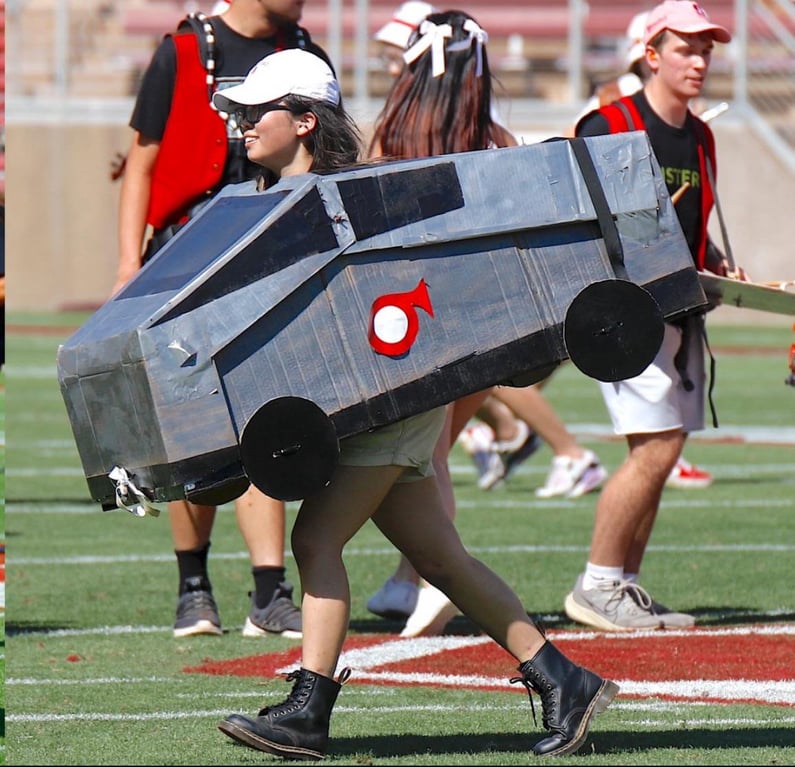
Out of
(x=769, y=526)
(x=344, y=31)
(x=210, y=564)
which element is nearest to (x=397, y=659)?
(x=210, y=564)

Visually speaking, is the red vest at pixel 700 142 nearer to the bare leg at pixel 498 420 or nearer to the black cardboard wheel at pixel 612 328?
the black cardboard wheel at pixel 612 328

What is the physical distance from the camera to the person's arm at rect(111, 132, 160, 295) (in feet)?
23.3

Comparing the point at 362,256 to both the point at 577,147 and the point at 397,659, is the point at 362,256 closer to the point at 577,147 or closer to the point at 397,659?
the point at 577,147

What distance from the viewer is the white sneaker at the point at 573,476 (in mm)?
11539

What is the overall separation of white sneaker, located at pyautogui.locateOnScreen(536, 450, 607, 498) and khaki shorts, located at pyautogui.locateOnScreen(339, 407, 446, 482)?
6.58 metres

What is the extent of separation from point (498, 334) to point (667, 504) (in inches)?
261

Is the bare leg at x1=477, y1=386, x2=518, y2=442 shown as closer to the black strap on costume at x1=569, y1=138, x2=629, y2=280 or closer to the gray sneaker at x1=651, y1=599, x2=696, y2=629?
the gray sneaker at x1=651, y1=599, x2=696, y2=629

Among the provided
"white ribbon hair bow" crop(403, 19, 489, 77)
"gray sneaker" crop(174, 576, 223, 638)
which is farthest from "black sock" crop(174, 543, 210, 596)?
"white ribbon hair bow" crop(403, 19, 489, 77)

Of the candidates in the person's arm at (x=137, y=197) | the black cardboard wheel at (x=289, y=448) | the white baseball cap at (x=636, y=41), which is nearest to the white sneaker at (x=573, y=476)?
the white baseball cap at (x=636, y=41)

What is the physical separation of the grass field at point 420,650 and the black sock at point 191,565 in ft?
0.70

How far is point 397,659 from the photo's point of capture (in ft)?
21.5

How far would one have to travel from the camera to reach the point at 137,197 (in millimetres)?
7156

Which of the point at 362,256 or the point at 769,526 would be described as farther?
the point at 769,526

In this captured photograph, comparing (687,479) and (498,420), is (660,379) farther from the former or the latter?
(687,479)
